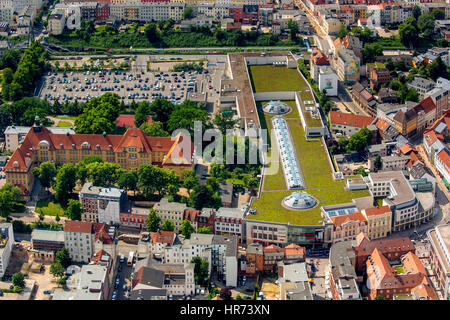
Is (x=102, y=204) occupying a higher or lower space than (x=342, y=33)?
Answer: lower

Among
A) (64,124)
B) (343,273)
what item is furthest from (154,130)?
(343,273)

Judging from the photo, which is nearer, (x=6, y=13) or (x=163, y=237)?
(x=163, y=237)

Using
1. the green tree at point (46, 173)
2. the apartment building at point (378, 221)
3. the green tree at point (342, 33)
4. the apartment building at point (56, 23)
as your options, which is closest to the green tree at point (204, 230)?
the apartment building at point (378, 221)

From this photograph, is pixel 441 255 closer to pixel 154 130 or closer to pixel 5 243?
pixel 154 130

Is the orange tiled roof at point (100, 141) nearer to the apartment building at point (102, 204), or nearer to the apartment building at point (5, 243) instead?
the apartment building at point (102, 204)

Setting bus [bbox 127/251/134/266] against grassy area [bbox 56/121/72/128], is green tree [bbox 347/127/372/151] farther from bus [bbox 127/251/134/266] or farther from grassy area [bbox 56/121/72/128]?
grassy area [bbox 56/121/72/128]

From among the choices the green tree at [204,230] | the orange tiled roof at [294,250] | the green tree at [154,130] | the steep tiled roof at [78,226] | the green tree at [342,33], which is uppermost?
the green tree at [342,33]

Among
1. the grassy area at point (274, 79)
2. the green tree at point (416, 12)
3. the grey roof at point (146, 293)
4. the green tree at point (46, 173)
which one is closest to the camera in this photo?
the grey roof at point (146, 293)
